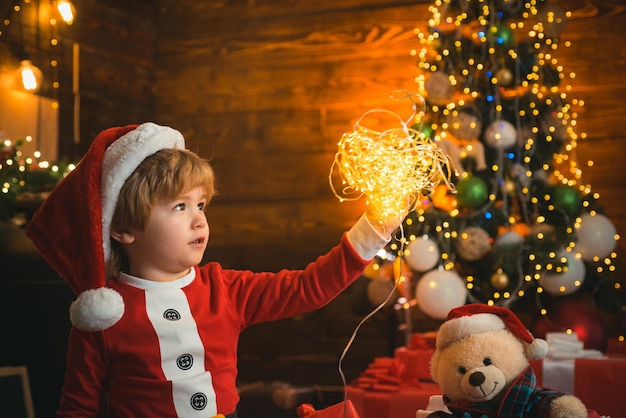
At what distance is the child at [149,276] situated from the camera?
5.32ft

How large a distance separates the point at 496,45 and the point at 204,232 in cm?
188

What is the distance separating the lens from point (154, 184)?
1653 millimetres

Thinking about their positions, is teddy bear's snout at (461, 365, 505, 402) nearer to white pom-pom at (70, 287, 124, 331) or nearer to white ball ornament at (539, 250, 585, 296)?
white pom-pom at (70, 287, 124, 331)

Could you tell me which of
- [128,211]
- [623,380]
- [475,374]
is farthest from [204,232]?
[623,380]

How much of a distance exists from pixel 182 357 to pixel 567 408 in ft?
2.59

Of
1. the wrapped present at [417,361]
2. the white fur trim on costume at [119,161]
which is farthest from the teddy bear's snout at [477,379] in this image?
the wrapped present at [417,361]

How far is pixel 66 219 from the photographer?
1680mm

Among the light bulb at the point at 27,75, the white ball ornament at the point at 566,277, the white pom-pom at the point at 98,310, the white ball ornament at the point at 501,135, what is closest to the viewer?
the white pom-pom at the point at 98,310

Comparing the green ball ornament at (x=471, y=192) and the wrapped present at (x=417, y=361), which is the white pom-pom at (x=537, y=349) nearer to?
the wrapped present at (x=417, y=361)

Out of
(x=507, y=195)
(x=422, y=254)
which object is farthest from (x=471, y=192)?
(x=422, y=254)

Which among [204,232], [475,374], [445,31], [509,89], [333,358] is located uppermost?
[445,31]

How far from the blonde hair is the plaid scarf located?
29.7 inches

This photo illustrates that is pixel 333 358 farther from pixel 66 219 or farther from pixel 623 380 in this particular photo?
pixel 66 219

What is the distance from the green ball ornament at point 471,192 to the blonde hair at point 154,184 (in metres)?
1.53
